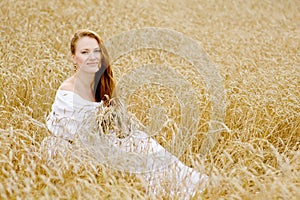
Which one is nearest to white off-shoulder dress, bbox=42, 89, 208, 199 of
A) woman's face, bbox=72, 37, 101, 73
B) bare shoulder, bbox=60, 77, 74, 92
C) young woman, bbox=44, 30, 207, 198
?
young woman, bbox=44, 30, 207, 198

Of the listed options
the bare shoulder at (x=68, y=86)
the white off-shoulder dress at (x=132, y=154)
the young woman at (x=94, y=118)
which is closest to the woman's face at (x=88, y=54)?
the young woman at (x=94, y=118)

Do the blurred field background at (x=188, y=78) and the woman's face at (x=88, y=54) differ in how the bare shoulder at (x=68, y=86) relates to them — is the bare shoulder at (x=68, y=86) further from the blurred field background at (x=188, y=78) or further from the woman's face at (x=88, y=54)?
the blurred field background at (x=188, y=78)

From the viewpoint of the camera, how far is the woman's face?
11.7 feet

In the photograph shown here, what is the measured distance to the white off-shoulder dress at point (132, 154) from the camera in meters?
2.61

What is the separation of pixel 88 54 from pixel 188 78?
1.70 metres

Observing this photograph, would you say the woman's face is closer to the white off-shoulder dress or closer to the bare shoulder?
the bare shoulder

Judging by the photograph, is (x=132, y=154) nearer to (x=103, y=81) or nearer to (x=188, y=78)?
(x=103, y=81)

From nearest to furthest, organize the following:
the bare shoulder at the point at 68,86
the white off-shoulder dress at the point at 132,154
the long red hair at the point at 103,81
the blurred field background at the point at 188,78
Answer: the blurred field background at the point at 188,78 → the white off-shoulder dress at the point at 132,154 → the bare shoulder at the point at 68,86 → the long red hair at the point at 103,81

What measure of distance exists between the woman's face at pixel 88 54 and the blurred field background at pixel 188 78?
575mm

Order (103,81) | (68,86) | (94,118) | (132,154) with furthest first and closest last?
(103,81) → (68,86) → (94,118) → (132,154)

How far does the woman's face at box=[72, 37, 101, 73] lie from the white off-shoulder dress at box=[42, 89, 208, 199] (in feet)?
1.59

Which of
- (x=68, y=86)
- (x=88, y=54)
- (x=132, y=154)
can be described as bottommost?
(x=132, y=154)

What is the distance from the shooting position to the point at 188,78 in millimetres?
4934

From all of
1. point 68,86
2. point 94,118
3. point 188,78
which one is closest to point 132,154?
point 94,118
